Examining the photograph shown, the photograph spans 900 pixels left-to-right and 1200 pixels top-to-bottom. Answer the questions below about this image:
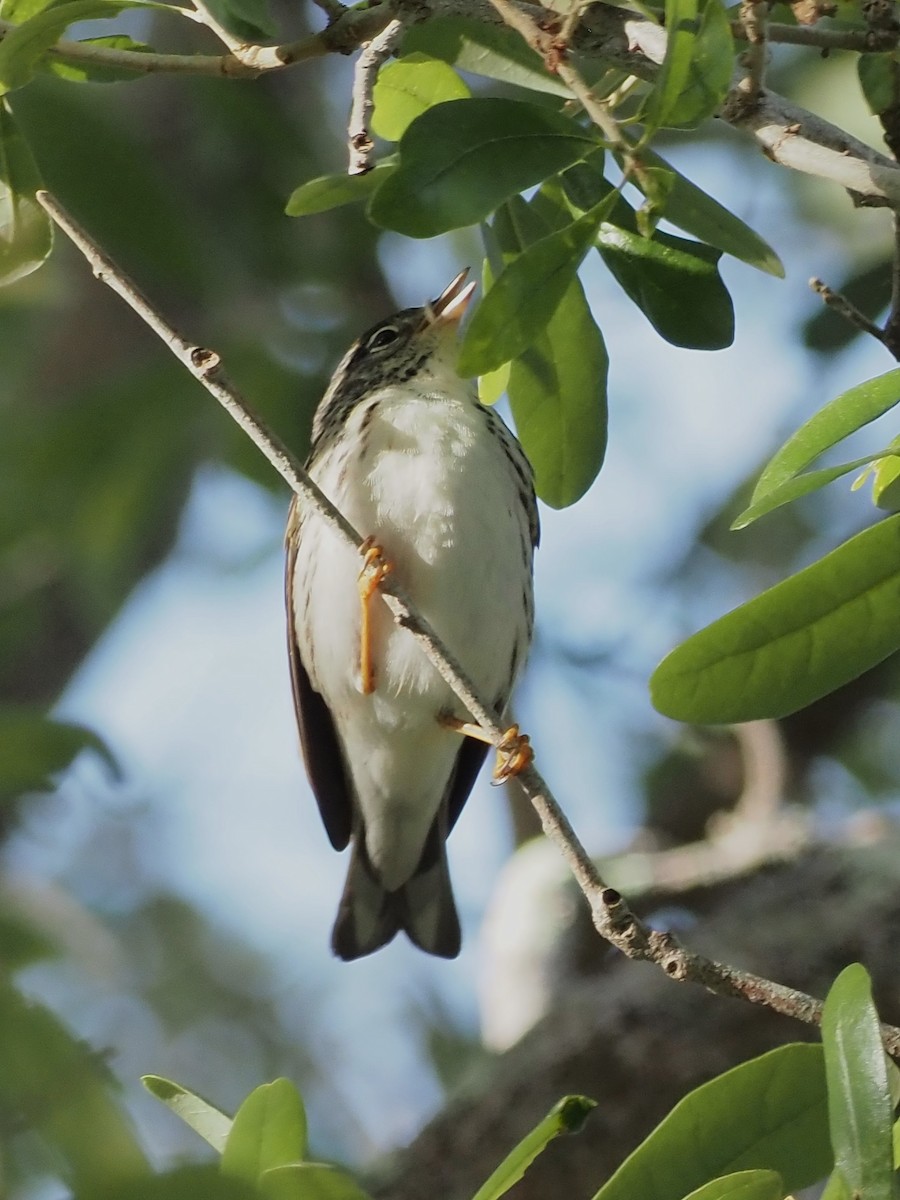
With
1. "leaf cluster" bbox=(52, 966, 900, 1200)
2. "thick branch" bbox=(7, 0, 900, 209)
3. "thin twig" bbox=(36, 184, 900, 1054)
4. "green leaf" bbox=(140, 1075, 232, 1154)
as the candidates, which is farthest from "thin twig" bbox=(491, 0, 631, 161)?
"green leaf" bbox=(140, 1075, 232, 1154)

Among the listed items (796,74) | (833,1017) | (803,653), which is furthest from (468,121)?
(796,74)

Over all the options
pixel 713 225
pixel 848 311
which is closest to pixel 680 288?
pixel 713 225

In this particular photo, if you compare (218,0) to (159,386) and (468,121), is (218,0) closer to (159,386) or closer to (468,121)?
(468,121)

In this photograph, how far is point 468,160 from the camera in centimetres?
229

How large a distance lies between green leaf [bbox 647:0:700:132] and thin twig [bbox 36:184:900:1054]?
0.85 meters

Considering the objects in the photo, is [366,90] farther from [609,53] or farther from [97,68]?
[97,68]

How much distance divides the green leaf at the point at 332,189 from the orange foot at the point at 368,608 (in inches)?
39.7

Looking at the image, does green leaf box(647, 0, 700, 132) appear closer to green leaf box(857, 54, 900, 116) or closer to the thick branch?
the thick branch

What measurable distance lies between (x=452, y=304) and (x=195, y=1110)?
2.70 meters

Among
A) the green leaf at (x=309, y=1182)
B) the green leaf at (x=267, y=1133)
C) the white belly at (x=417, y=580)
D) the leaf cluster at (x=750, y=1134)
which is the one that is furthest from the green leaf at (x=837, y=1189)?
the white belly at (x=417, y=580)

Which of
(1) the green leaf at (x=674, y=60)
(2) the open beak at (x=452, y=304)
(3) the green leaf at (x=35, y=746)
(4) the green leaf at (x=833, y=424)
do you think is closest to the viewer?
(1) the green leaf at (x=674, y=60)

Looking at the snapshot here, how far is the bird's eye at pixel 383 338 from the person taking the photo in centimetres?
476

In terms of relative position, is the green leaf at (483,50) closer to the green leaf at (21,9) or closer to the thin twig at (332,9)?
the thin twig at (332,9)

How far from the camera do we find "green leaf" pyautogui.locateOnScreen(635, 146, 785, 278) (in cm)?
248
